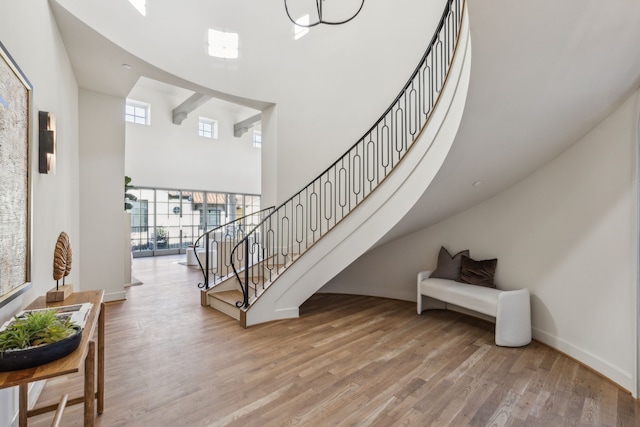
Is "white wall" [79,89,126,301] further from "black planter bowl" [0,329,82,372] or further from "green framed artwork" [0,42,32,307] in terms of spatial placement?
"black planter bowl" [0,329,82,372]

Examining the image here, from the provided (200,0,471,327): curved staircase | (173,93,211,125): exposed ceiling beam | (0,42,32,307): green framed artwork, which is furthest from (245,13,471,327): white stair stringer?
(173,93,211,125): exposed ceiling beam

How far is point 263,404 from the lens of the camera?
7.45 ft

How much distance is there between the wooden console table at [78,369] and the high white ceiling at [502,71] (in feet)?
8.94

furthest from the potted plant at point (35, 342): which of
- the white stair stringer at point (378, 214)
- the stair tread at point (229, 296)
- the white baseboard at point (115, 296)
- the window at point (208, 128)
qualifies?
the window at point (208, 128)

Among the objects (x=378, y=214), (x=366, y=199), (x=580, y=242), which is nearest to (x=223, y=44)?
(x=366, y=199)

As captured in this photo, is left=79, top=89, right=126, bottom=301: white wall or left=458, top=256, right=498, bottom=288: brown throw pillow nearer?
left=458, top=256, right=498, bottom=288: brown throw pillow

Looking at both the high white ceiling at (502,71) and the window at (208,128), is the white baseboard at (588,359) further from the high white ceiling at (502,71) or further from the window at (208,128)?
the window at (208,128)

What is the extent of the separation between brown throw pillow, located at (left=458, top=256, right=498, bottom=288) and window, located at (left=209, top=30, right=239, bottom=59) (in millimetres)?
5030

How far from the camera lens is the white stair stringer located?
277 cm

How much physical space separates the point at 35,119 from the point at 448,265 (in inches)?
189

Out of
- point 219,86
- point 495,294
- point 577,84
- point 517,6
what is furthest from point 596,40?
point 219,86

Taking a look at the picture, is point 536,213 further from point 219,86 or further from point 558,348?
point 219,86

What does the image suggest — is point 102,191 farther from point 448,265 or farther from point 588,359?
point 588,359

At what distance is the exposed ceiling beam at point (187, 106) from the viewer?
8.88 meters
